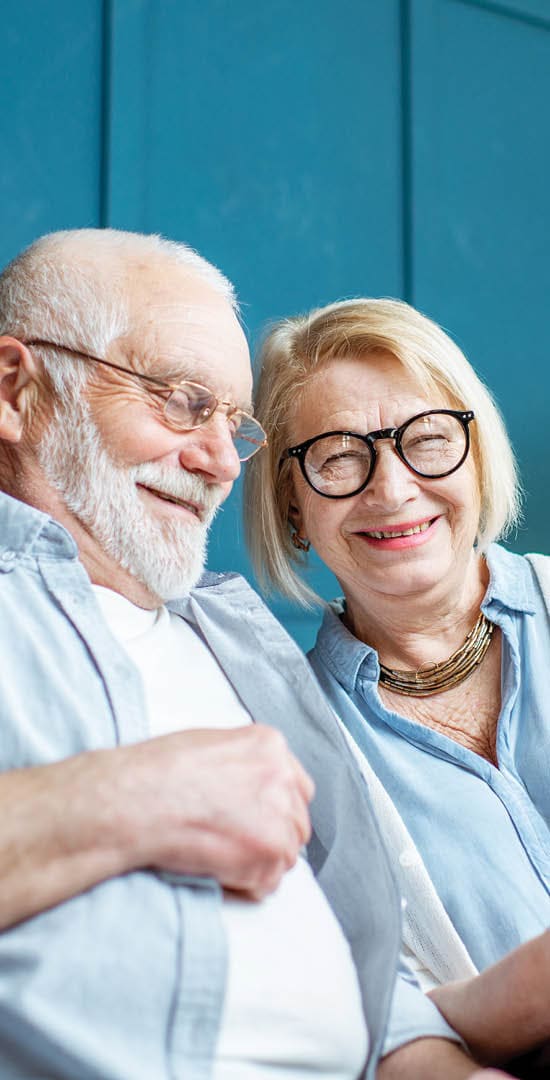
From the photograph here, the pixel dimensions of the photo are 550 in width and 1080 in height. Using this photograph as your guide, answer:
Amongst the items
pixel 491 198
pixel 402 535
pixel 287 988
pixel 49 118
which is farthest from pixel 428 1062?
pixel 491 198

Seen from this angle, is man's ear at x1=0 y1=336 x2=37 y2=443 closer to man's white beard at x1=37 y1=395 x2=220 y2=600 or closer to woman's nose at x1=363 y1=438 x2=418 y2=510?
man's white beard at x1=37 y1=395 x2=220 y2=600

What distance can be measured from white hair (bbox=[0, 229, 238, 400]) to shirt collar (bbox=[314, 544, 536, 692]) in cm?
66

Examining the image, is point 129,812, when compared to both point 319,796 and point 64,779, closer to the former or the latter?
point 64,779

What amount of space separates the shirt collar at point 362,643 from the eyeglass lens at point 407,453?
23 centimetres

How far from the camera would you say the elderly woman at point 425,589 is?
1503mm

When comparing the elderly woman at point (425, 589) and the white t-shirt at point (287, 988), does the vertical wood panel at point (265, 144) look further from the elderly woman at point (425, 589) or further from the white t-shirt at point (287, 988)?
the white t-shirt at point (287, 988)

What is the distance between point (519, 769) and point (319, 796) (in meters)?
0.42

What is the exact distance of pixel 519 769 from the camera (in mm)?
1577

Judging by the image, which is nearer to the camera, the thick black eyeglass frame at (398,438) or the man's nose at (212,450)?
the man's nose at (212,450)

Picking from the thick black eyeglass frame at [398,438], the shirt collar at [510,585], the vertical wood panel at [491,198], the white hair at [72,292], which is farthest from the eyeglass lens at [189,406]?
the vertical wood panel at [491,198]

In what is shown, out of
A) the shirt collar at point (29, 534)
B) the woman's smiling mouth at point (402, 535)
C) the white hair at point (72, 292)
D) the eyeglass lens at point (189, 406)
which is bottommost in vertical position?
the shirt collar at point (29, 534)

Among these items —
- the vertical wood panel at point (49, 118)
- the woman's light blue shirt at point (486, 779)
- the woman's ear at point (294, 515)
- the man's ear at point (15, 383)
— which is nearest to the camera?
the man's ear at point (15, 383)

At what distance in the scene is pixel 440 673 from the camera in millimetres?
1689

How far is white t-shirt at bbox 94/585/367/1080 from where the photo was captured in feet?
3.04
